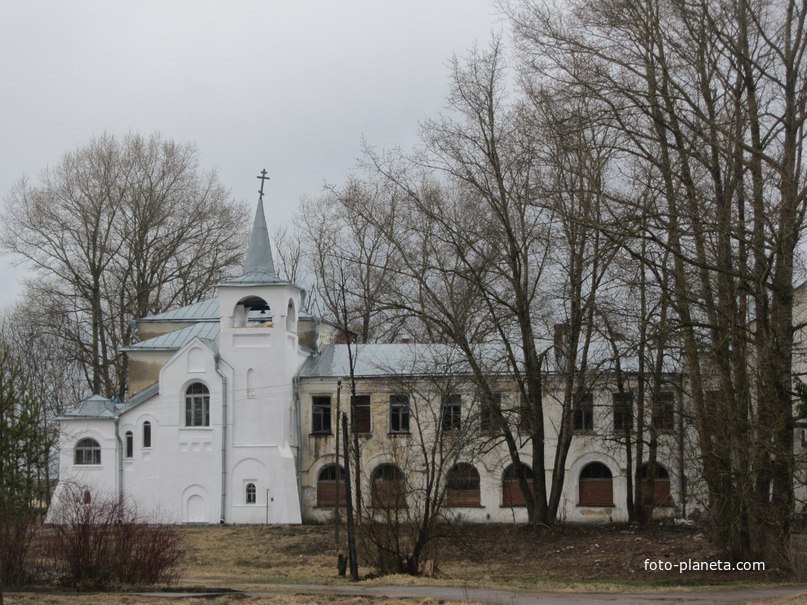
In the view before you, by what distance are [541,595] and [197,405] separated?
2480cm

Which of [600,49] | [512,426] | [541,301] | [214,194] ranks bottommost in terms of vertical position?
[512,426]

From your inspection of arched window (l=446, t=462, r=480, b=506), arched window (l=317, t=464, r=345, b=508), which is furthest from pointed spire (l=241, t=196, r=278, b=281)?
arched window (l=446, t=462, r=480, b=506)

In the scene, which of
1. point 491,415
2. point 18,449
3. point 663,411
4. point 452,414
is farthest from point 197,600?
point 452,414

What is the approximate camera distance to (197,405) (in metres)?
43.4

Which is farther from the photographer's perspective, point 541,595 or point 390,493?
point 390,493

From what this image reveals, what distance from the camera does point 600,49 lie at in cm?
2264

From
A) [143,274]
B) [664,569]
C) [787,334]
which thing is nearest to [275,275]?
[143,274]

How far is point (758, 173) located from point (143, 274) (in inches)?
1401

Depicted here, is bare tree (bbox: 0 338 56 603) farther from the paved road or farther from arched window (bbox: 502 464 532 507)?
arched window (bbox: 502 464 532 507)

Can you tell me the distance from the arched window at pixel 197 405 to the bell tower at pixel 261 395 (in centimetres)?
95

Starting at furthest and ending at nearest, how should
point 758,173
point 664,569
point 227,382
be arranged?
point 227,382 → point 664,569 → point 758,173

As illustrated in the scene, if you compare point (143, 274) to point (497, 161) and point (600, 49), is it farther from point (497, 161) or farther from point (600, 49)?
point (600, 49)

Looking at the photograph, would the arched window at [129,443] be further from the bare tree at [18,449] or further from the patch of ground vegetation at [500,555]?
the bare tree at [18,449]

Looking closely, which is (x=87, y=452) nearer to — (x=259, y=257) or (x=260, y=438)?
(x=260, y=438)
